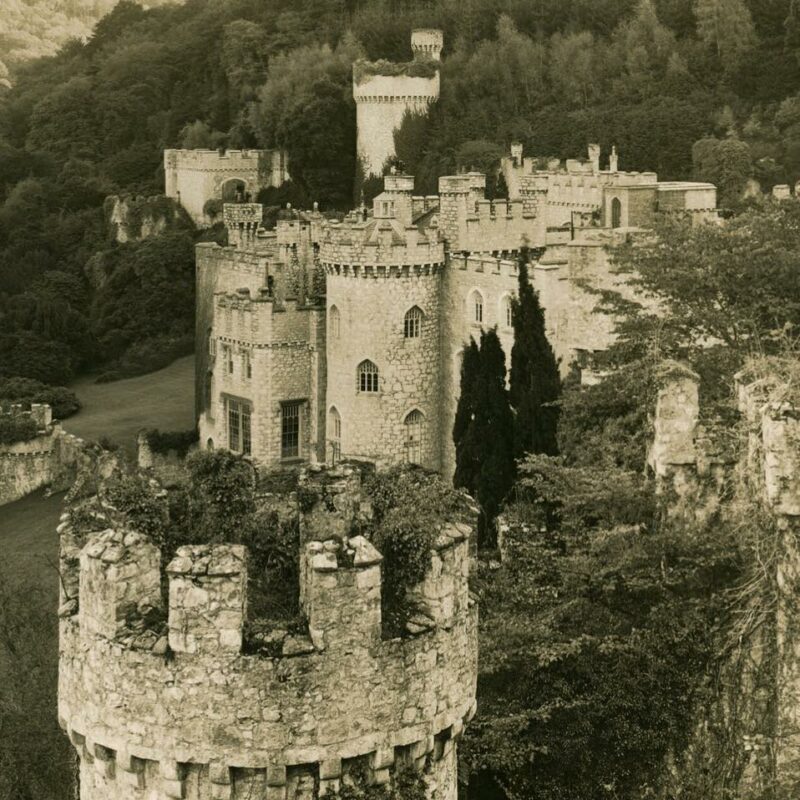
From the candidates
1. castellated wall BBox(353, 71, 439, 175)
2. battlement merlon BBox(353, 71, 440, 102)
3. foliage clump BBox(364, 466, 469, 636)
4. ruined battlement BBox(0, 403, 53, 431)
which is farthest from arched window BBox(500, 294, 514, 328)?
battlement merlon BBox(353, 71, 440, 102)

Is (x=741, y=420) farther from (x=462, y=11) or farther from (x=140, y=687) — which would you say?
(x=462, y=11)

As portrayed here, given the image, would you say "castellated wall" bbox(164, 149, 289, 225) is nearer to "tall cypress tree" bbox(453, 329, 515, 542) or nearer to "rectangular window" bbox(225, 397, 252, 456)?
"rectangular window" bbox(225, 397, 252, 456)

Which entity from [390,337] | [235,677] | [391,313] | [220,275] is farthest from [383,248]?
[235,677]

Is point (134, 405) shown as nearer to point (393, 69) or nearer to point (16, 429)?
point (16, 429)

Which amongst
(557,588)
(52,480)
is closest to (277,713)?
(557,588)

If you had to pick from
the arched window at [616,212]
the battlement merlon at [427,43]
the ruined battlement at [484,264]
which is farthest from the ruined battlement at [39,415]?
the battlement merlon at [427,43]

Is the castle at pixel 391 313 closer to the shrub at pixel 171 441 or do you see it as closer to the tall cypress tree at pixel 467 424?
the tall cypress tree at pixel 467 424
